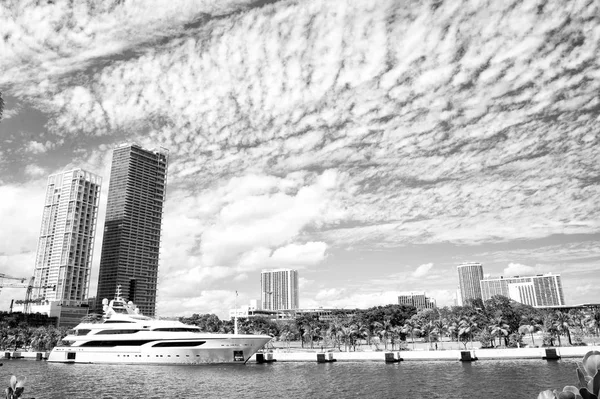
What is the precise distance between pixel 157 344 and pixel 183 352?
4785 millimetres

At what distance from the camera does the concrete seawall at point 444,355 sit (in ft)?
218

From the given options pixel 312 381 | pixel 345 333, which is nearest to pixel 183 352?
pixel 312 381

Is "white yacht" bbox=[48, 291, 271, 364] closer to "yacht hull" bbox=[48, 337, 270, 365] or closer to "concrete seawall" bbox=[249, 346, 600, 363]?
"yacht hull" bbox=[48, 337, 270, 365]

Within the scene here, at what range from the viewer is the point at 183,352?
226 feet

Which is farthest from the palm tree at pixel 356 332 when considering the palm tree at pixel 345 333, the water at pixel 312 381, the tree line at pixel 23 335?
the tree line at pixel 23 335

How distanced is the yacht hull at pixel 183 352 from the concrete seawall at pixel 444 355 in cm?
993

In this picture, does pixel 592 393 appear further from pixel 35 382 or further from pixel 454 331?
pixel 454 331

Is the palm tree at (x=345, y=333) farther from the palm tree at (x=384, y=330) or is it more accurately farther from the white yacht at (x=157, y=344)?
the white yacht at (x=157, y=344)

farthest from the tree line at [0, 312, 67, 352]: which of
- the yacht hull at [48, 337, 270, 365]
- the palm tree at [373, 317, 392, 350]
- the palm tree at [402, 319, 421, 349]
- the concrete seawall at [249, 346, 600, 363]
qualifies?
the palm tree at [402, 319, 421, 349]

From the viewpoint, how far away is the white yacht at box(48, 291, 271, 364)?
2714 inches

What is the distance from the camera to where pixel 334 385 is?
48.4 meters

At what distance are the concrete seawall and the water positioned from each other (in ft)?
12.5

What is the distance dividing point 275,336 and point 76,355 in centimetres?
8849

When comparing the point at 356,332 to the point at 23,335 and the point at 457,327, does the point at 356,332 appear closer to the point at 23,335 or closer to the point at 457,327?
the point at 457,327
